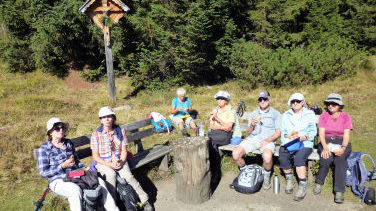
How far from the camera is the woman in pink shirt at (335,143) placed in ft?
14.8

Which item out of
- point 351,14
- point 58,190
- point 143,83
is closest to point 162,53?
point 143,83

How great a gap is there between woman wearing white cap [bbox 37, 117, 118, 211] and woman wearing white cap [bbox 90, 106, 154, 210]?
281 mm

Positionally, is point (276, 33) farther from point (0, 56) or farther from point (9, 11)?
point (0, 56)

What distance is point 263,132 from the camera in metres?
5.22

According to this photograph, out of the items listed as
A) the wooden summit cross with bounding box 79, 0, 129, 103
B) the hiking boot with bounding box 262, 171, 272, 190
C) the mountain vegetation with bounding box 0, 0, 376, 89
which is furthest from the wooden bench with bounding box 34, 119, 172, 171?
the mountain vegetation with bounding box 0, 0, 376, 89

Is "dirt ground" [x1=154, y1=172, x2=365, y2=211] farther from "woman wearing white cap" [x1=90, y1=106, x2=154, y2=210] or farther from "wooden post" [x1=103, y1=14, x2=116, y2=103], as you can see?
"wooden post" [x1=103, y1=14, x2=116, y2=103]

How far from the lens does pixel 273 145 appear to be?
5051 millimetres

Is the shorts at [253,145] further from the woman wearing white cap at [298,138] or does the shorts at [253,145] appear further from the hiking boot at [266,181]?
the hiking boot at [266,181]

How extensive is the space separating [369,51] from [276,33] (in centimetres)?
642

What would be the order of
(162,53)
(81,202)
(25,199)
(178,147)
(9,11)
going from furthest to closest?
(9,11) → (162,53) → (25,199) → (178,147) → (81,202)

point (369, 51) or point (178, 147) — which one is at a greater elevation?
point (369, 51)

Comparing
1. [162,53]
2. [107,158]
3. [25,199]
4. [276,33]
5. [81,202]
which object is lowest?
[25,199]

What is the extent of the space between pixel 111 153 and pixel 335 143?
364cm

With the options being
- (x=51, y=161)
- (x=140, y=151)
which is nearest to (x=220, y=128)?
(x=140, y=151)
